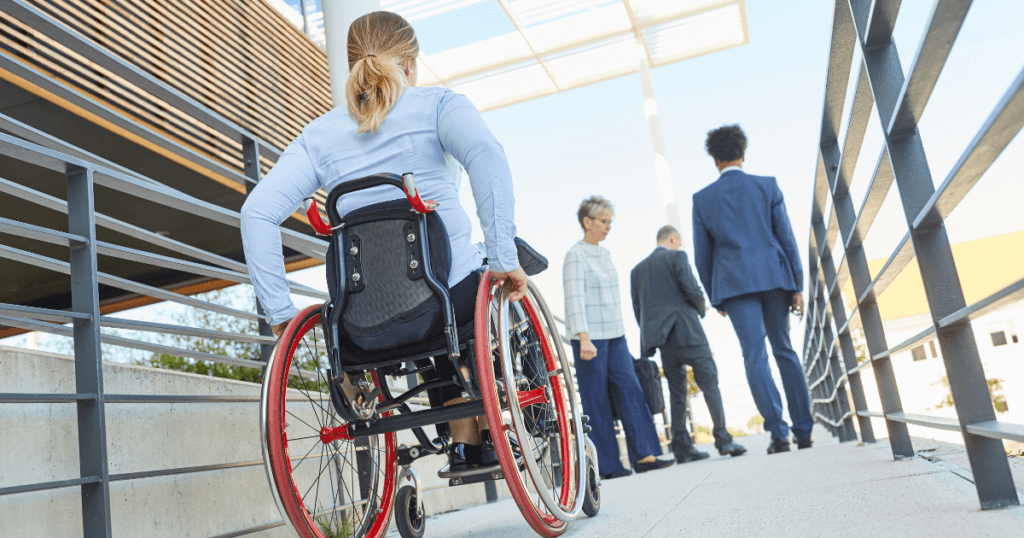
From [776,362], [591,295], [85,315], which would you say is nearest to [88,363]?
[85,315]

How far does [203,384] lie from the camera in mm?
2219

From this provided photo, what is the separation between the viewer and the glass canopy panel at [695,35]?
471 inches

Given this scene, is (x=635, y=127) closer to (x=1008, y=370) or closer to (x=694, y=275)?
(x=694, y=275)

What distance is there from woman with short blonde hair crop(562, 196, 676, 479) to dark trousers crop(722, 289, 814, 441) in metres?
0.65

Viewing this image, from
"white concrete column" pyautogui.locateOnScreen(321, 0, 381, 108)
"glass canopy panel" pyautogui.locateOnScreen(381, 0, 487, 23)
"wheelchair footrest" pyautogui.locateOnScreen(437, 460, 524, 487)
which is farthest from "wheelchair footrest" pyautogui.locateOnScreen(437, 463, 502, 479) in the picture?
"glass canopy panel" pyautogui.locateOnScreen(381, 0, 487, 23)

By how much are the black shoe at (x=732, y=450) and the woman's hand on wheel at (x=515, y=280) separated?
9.19 ft

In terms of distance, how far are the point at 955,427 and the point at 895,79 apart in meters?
0.64

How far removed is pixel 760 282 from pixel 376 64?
7.75 ft

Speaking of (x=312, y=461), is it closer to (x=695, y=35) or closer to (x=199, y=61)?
(x=199, y=61)

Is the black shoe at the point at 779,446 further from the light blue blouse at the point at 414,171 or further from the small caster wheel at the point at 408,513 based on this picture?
the light blue blouse at the point at 414,171

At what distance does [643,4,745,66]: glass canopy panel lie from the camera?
12.0m

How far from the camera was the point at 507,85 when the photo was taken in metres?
13.0

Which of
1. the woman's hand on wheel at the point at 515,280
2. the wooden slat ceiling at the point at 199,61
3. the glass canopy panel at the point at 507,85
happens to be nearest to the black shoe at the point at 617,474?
the woman's hand on wheel at the point at 515,280

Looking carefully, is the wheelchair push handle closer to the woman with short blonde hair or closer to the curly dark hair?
the woman with short blonde hair
